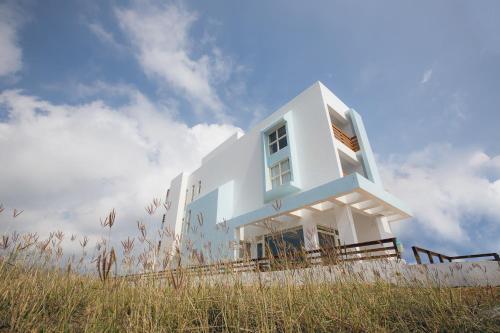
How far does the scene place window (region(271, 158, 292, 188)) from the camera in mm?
13763

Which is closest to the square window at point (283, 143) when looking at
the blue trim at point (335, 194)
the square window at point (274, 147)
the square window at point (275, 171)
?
the square window at point (274, 147)

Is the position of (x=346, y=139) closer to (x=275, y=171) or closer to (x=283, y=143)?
(x=283, y=143)

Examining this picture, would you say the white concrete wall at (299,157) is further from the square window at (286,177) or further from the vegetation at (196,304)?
the vegetation at (196,304)

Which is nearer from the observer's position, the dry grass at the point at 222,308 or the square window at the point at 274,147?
the dry grass at the point at 222,308

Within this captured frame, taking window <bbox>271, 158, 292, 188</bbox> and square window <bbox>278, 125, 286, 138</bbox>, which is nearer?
window <bbox>271, 158, 292, 188</bbox>

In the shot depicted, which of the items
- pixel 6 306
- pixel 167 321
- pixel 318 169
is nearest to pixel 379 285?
pixel 167 321

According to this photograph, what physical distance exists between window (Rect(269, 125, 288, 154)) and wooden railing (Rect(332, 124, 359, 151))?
3.06 metres

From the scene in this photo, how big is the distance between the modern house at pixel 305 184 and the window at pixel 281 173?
0.06 metres

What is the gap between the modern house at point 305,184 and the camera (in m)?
10.4

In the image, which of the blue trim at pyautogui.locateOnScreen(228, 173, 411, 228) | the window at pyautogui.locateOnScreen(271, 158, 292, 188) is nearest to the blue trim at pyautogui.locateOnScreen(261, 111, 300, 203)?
the window at pyautogui.locateOnScreen(271, 158, 292, 188)

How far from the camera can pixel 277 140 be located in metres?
15.3

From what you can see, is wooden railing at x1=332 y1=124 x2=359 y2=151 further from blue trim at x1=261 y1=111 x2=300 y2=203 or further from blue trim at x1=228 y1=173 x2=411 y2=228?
blue trim at x1=228 y1=173 x2=411 y2=228

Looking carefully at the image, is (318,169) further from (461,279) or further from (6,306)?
(6,306)

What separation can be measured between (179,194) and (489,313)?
23.2 meters
